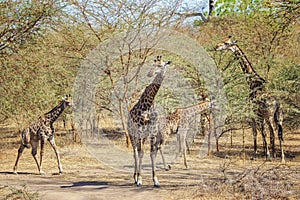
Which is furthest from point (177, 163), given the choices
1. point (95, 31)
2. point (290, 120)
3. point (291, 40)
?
point (291, 40)

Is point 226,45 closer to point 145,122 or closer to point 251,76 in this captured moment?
point 251,76

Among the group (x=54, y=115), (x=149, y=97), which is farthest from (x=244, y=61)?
(x=54, y=115)

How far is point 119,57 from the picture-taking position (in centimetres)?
1346

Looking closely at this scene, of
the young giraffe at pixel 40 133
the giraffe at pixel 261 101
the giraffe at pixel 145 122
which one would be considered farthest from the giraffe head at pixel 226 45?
the young giraffe at pixel 40 133

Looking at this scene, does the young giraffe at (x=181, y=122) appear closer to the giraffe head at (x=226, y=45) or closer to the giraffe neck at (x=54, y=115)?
the giraffe head at (x=226, y=45)

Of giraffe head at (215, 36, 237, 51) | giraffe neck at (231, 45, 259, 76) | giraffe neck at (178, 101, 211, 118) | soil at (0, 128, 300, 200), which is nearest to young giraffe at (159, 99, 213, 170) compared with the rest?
giraffe neck at (178, 101, 211, 118)

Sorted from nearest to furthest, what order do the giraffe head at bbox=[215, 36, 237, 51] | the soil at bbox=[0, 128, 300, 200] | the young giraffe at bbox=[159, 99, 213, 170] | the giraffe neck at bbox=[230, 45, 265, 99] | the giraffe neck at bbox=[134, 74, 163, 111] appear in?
the soil at bbox=[0, 128, 300, 200], the giraffe neck at bbox=[134, 74, 163, 111], the young giraffe at bbox=[159, 99, 213, 170], the giraffe neck at bbox=[230, 45, 265, 99], the giraffe head at bbox=[215, 36, 237, 51]

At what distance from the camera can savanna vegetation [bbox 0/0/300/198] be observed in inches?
301

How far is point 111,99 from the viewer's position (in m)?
14.0


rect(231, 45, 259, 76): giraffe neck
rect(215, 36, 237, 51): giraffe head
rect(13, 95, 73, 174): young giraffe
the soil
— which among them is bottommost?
the soil

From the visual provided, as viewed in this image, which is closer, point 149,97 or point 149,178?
point 149,97

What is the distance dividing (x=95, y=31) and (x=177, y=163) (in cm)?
542

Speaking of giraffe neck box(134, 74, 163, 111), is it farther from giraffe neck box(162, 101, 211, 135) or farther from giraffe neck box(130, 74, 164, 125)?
giraffe neck box(162, 101, 211, 135)

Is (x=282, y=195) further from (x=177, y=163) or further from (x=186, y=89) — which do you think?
(x=186, y=89)
